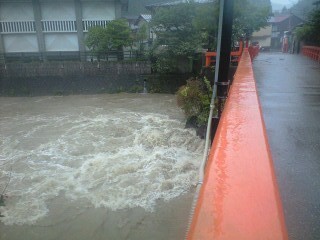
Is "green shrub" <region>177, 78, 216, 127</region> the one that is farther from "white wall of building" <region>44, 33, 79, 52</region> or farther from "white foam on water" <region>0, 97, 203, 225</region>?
"white wall of building" <region>44, 33, 79, 52</region>

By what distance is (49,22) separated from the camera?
23281 mm

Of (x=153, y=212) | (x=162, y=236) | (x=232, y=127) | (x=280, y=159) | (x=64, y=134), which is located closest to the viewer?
(x=232, y=127)

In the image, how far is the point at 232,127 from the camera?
235 centimetres

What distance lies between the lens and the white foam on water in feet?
24.3

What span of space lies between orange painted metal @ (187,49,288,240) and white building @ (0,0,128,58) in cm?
2346

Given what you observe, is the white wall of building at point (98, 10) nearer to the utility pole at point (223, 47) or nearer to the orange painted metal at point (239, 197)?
the utility pole at point (223, 47)

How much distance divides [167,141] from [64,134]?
4.74m

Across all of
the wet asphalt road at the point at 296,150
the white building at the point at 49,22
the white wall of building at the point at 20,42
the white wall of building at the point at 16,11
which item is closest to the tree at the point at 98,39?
the white building at the point at 49,22

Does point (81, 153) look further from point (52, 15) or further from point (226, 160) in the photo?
point (52, 15)

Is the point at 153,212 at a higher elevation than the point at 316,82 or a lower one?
lower

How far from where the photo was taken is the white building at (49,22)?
2292 centimetres

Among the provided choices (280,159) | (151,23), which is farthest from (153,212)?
(151,23)

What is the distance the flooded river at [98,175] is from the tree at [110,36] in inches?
293

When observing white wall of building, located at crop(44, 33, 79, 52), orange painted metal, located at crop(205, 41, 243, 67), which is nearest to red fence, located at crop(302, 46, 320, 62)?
orange painted metal, located at crop(205, 41, 243, 67)
